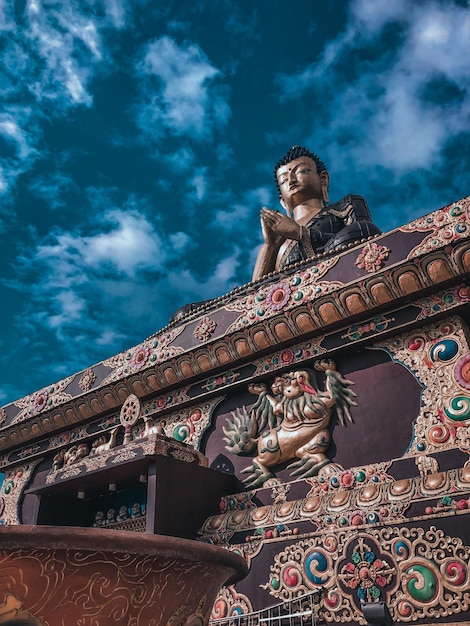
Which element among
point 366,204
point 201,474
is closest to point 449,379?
point 201,474

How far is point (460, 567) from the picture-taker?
2727 millimetres

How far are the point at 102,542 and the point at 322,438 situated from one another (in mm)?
2951

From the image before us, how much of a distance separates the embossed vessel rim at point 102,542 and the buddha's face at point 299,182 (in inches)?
264

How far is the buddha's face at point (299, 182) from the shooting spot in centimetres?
766

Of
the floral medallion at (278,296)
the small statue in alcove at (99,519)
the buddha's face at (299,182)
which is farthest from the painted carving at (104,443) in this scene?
the buddha's face at (299,182)

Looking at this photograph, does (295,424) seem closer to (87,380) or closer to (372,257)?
(372,257)

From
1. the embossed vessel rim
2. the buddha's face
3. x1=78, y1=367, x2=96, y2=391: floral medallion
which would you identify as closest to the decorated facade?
x1=78, y1=367, x2=96, y2=391: floral medallion

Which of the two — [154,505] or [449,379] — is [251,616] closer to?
[154,505]

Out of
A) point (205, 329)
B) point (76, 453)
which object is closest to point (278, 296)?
point (205, 329)

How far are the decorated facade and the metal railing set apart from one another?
44 millimetres

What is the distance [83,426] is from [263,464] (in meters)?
2.46

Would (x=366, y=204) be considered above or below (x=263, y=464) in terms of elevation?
above

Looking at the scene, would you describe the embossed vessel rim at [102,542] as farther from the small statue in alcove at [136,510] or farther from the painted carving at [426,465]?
the small statue in alcove at [136,510]

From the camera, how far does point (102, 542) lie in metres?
1.18
